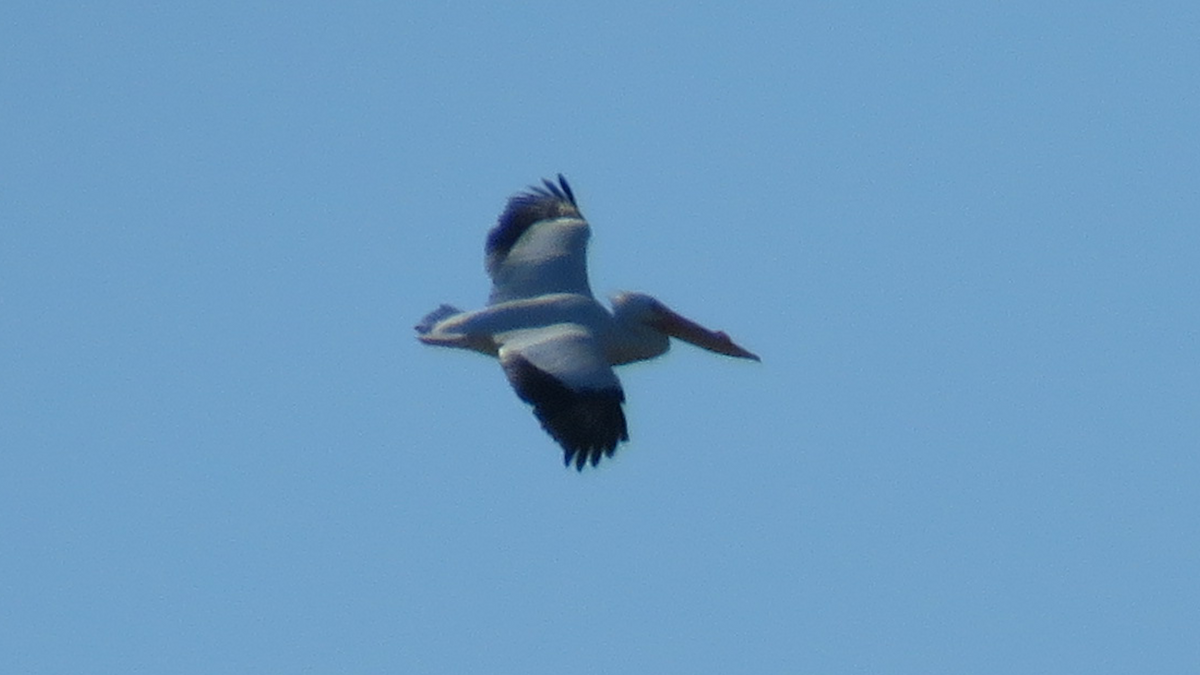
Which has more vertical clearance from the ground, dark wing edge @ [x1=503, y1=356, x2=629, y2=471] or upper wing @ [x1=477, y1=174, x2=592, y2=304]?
upper wing @ [x1=477, y1=174, x2=592, y2=304]

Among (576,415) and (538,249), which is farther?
(538,249)

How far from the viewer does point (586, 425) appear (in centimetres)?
1953

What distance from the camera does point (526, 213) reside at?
22828mm

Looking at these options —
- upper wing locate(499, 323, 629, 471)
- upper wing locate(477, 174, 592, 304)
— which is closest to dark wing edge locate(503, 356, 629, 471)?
upper wing locate(499, 323, 629, 471)

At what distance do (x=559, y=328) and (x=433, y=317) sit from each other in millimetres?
1229

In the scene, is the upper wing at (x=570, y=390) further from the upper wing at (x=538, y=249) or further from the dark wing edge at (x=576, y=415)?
the upper wing at (x=538, y=249)

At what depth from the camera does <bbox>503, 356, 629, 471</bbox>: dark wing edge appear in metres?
19.5

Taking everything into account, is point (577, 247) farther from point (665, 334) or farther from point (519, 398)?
point (519, 398)

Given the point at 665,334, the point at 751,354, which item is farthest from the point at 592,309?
the point at 751,354

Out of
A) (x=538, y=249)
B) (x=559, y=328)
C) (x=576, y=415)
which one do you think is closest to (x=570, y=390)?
(x=576, y=415)

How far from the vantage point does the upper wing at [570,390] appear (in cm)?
1948

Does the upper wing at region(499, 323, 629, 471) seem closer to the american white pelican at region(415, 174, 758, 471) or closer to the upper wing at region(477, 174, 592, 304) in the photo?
the american white pelican at region(415, 174, 758, 471)

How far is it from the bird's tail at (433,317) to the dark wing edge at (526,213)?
2.47 ft

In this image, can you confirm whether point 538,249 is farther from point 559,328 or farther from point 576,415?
point 576,415
